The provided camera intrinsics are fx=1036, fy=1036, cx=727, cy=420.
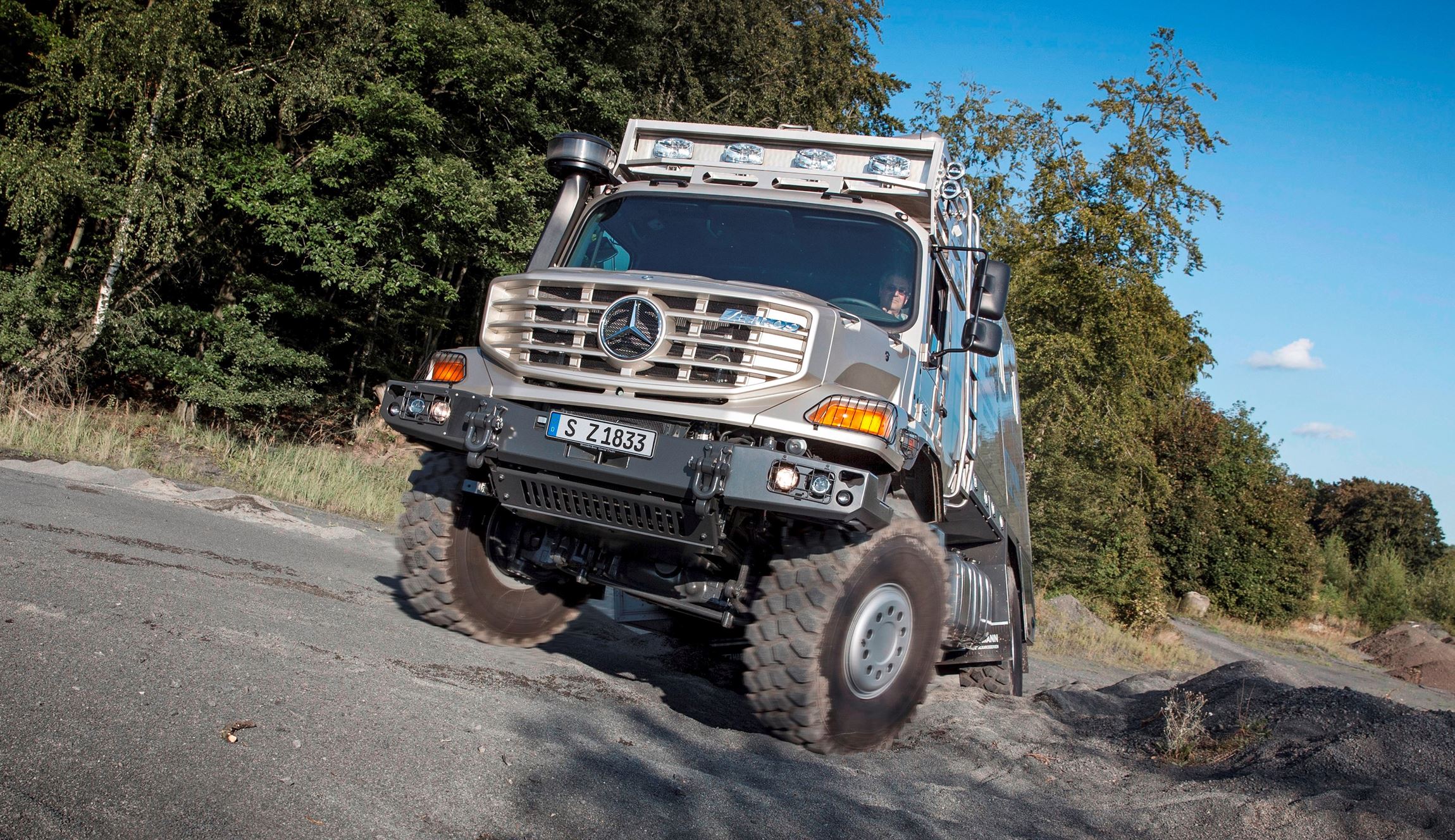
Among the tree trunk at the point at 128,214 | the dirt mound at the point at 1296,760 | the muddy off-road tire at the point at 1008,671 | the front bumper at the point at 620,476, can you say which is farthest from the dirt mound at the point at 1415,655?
the tree trunk at the point at 128,214

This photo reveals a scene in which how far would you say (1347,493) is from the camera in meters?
64.8

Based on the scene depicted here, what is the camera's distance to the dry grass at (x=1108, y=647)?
18109 mm

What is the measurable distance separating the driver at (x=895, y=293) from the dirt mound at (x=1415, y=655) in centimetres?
2869

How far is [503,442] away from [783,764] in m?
2.09

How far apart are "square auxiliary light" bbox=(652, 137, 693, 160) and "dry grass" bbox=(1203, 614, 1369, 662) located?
28515mm

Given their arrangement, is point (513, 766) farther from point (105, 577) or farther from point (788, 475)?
point (105, 577)

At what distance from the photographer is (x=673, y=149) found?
279 inches

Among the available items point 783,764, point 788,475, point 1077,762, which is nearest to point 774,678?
point 783,764

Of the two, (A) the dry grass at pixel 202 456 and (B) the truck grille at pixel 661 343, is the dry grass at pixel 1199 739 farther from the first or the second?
(A) the dry grass at pixel 202 456

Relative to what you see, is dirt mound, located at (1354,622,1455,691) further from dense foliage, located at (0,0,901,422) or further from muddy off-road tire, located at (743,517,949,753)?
muddy off-road tire, located at (743,517,949,753)

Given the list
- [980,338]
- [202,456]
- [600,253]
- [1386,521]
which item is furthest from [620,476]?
[1386,521]

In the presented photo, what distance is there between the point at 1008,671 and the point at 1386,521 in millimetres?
62655

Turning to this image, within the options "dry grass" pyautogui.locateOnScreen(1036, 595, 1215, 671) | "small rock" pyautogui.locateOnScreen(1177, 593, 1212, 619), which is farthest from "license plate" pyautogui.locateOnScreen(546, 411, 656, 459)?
"small rock" pyautogui.locateOnScreen(1177, 593, 1212, 619)

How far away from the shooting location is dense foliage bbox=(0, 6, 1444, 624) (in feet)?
53.0
